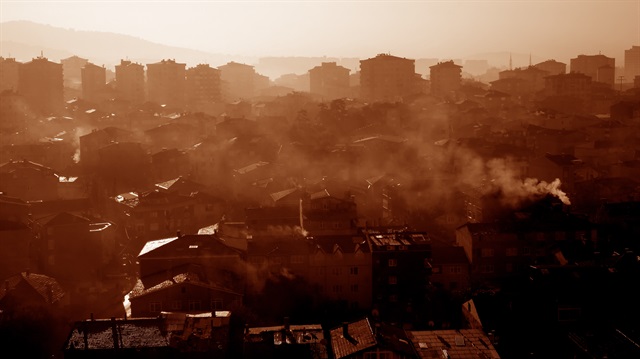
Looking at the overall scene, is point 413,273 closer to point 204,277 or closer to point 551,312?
point 551,312

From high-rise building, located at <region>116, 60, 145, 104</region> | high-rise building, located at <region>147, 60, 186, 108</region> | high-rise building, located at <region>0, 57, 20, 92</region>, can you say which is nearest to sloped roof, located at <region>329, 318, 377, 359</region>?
high-rise building, located at <region>147, 60, 186, 108</region>

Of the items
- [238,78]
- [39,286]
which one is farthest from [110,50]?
[39,286]

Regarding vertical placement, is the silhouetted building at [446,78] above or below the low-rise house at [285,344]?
above

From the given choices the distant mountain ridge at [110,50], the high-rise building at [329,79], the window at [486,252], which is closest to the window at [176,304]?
the window at [486,252]

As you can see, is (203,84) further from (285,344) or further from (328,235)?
(285,344)

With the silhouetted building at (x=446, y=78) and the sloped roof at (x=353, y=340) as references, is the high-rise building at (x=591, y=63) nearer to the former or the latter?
the silhouetted building at (x=446, y=78)

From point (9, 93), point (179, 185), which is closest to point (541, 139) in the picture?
point (179, 185)
